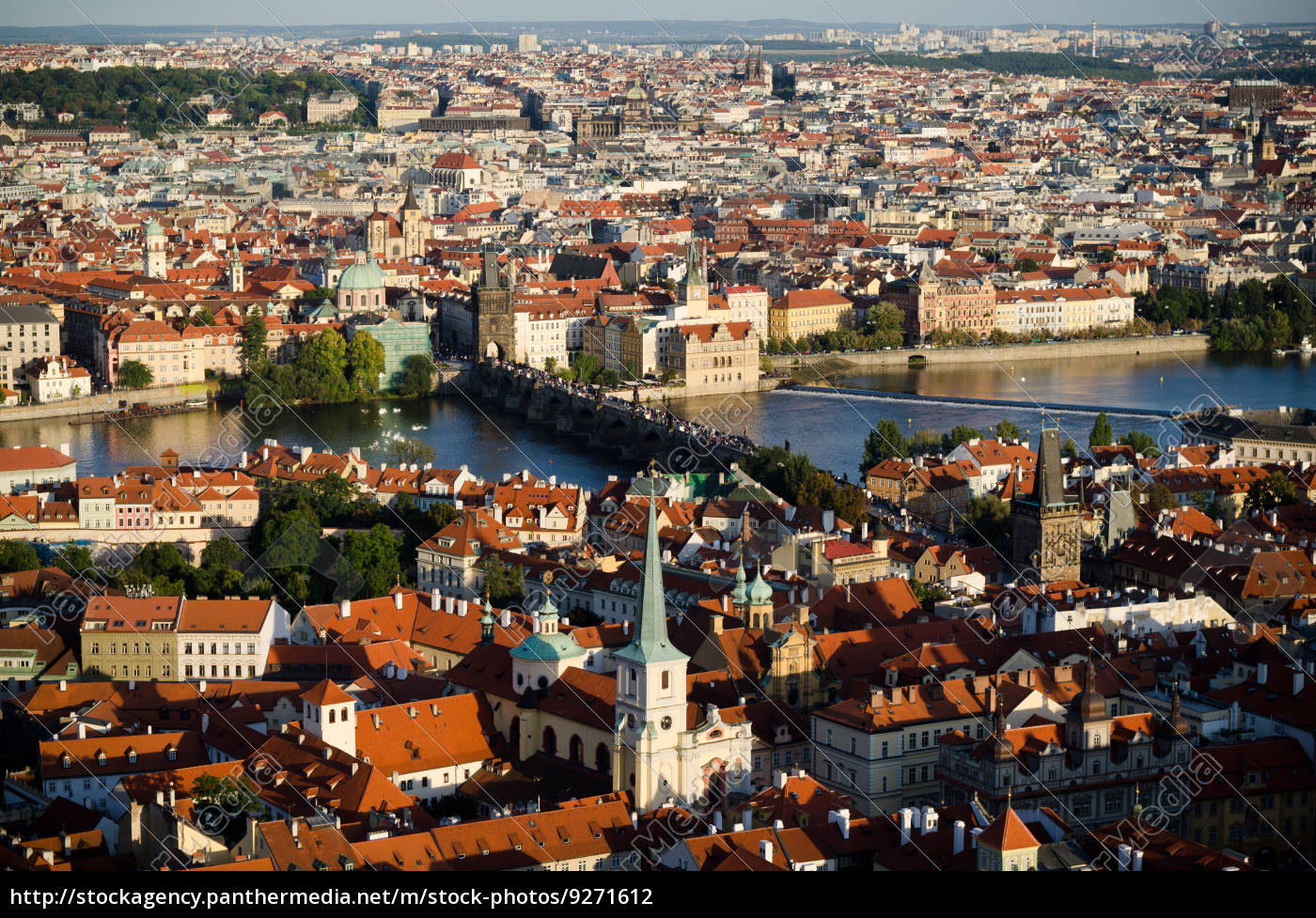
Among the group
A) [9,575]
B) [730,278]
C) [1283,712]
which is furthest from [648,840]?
[730,278]

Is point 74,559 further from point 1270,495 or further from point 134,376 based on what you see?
point 134,376

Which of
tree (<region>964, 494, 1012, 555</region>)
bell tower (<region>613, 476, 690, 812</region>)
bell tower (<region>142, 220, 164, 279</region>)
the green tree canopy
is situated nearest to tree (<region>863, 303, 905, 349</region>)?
bell tower (<region>142, 220, 164, 279</region>)

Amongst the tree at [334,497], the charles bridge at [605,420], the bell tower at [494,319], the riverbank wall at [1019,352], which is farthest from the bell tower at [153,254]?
the tree at [334,497]

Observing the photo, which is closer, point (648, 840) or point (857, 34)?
point (648, 840)

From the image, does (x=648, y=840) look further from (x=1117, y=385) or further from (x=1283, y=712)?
(x=1117, y=385)

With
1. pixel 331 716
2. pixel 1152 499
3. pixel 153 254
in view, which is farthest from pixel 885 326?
pixel 331 716

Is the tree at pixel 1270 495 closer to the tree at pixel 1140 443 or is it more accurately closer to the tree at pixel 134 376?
the tree at pixel 1140 443

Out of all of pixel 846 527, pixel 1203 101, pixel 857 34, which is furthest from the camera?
pixel 857 34

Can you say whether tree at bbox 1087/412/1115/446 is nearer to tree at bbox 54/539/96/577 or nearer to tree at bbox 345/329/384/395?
tree at bbox 54/539/96/577
